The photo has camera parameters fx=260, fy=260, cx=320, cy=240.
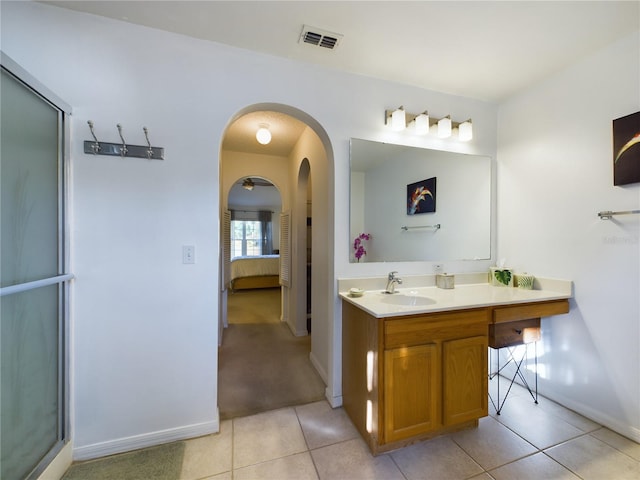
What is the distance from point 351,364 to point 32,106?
2226 mm

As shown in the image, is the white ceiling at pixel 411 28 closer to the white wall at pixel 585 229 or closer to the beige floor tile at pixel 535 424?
the white wall at pixel 585 229

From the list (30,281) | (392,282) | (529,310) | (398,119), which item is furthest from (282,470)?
(398,119)

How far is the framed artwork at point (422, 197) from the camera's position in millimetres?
2238

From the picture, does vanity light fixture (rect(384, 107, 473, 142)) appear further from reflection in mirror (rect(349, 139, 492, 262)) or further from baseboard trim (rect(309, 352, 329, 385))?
baseboard trim (rect(309, 352, 329, 385))

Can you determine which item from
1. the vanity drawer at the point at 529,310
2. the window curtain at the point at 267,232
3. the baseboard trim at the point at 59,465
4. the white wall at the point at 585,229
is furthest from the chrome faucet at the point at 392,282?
the window curtain at the point at 267,232

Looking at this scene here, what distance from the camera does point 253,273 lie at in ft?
21.4

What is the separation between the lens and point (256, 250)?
935cm

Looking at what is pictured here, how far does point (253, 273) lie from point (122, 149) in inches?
206

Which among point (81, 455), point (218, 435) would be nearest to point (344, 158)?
point (218, 435)

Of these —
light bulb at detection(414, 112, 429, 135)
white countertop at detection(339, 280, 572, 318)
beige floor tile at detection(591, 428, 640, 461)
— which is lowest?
beige floor tile at detection(591, 428, 640, 461)

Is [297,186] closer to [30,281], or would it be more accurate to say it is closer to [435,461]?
[30,281]

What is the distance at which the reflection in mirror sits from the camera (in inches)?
80.2

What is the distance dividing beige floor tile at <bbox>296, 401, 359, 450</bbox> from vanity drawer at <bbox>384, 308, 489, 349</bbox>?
2.37ft

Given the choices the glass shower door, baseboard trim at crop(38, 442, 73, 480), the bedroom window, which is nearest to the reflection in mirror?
the glass shower door
